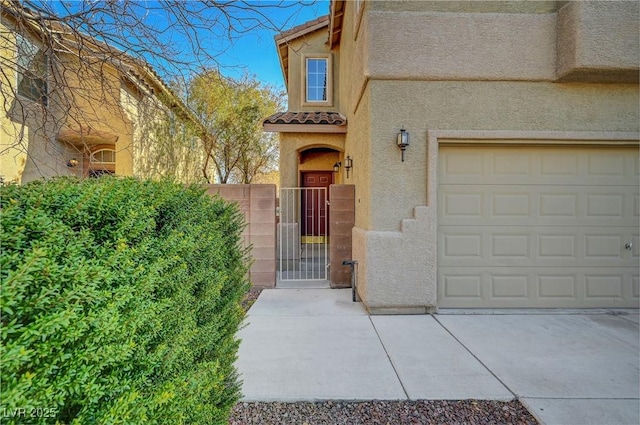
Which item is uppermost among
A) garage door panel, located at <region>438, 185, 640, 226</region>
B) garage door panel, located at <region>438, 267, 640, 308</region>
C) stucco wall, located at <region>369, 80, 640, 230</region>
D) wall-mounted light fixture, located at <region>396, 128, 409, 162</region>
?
stucco wall, located at <region>369, 80, 640, 230</region>

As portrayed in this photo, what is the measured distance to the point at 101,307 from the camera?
3.83 feet

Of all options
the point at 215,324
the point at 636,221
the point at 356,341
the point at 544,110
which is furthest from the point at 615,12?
the point at 215,324

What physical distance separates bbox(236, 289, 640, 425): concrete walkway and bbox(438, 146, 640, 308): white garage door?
0.63 metres

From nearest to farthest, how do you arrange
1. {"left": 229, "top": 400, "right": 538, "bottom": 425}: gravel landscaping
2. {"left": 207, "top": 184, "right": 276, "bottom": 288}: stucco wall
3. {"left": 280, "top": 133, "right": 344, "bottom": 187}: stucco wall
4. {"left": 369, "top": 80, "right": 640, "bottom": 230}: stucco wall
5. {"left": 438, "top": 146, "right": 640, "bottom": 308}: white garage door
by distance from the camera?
{"left": 229, "top": 400, "right": 538, "bottom": 425}: gravel landscaping < {"left": 369, "top": 80, "right": 640, "bottom": 230}: stucco wall < {"left": 438, "top": 146, "right": 640, "bottom": 308}: white garage door < {"left": 207, "top": 184, "right": 276, "bottom": 288}: stucco wall < {"left": 280, "top": 133, "right": 344, "bottom": 187}: stucco wall

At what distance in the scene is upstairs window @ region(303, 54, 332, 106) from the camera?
35.3 ft

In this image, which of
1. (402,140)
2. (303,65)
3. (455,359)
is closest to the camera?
(455,359)

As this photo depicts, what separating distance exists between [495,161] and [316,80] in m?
7.64

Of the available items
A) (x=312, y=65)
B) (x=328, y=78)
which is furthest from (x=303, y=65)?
(x=328, y=78)

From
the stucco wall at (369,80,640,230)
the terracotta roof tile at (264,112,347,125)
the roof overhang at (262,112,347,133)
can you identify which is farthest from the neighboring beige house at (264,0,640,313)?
the terracotta roof tile at (264,112,347,125)

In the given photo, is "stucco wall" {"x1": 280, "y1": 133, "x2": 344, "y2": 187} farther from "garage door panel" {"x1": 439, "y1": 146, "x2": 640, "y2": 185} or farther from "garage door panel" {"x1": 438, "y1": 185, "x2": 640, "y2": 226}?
"garage door panel" {"x1": 438, "y1": 185, "x2": 640, "y2": 226}

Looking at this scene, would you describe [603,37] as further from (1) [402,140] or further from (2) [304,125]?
(2) [304,125]

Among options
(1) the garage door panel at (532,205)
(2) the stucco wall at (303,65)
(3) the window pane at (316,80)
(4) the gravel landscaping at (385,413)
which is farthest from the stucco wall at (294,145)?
(4) the gravel landscaping at (385,413)

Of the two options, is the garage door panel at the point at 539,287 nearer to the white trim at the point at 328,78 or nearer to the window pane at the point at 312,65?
the white trim at the point at 328,78

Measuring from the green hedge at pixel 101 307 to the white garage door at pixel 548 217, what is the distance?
4586 millimetres
